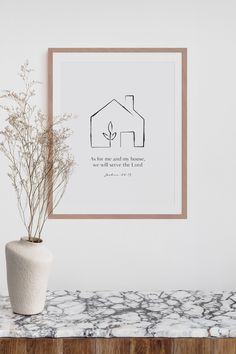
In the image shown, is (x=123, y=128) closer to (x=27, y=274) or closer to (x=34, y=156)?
(x=34, y=156)

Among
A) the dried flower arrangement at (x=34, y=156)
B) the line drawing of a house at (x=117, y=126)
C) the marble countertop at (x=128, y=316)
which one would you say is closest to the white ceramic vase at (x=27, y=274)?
the marble countertop at (x=128, y=316)

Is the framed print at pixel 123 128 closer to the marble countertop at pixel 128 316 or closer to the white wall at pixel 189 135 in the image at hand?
the white wall at pixel 189 135

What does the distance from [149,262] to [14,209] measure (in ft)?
2.02

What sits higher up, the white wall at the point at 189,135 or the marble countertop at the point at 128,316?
the white wall at the point at 189,135

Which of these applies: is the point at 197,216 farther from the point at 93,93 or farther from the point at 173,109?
the point at 93,93

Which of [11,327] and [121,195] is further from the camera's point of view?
[121,195]

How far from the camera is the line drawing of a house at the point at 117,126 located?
2162 millimetres

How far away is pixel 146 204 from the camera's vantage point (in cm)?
217

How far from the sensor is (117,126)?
216 cm

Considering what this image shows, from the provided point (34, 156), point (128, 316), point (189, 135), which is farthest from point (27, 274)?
point (189, 135)

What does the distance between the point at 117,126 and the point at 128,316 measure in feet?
2.60

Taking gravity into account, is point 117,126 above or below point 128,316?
above

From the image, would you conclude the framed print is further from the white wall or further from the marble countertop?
the marble countertop

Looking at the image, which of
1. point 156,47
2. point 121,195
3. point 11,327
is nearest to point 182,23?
point 156,47
